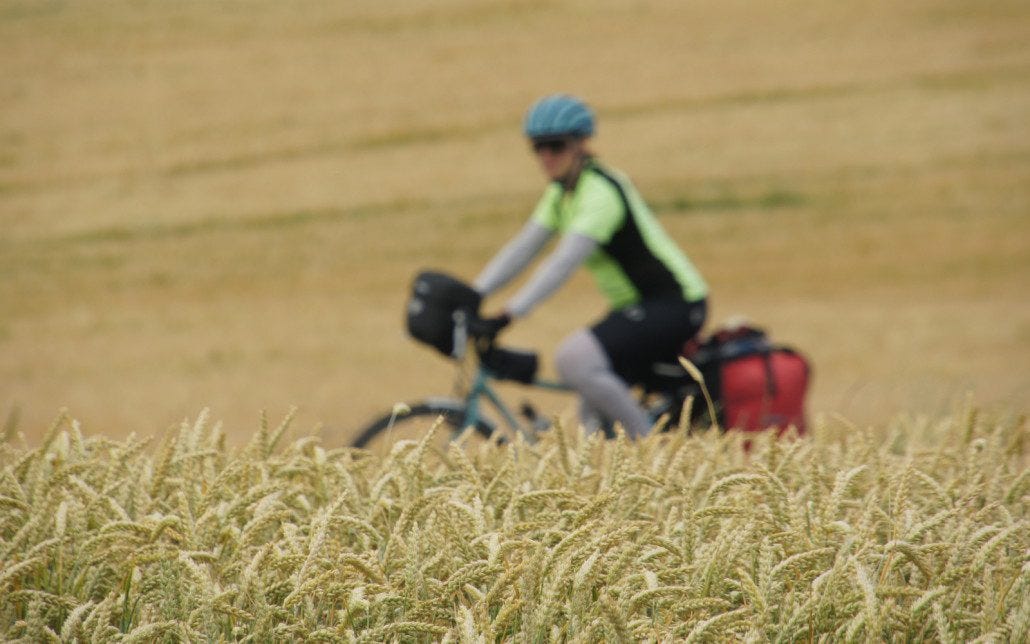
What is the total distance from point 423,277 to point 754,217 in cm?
1224

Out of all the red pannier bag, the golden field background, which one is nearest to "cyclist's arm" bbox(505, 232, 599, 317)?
the red pannier bag

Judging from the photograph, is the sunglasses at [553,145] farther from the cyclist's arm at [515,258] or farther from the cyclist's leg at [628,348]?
the cyclist's leg at [628,348]

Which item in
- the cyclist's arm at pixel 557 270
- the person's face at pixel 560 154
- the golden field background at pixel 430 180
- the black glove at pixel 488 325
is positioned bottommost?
the black glove at pixel 488 325

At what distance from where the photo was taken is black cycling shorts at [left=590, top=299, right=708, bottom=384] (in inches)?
195

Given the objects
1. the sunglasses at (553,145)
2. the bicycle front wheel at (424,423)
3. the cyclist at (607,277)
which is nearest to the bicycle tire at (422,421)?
the bicycle front wheel at (424,423)

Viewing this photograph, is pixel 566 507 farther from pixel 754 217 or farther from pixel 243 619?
pixel 754 217

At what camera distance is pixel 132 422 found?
9.35 metres

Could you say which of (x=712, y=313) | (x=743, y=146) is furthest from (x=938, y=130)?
(x=712, y=313)

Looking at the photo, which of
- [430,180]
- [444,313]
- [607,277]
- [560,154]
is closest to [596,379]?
[607,277]

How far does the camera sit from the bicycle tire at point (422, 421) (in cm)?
487

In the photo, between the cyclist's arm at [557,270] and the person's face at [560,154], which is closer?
the cyclist's arm at [557,270]

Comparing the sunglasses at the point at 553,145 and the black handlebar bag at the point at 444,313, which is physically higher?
the sunglasses at the point at 553,145

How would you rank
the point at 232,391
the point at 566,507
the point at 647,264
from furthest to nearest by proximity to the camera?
the point at 232,391, the point at 647,264, the point at 566,507

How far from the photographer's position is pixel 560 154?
496 centimetres
